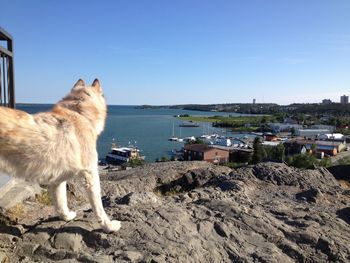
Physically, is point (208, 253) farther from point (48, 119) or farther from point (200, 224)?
point (48, 119)

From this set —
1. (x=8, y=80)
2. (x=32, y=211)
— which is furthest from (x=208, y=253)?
(x=8, y=80)

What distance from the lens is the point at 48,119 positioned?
399 cm

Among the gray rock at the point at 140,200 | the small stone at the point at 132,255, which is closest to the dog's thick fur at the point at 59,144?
the small stone at the point at 132,255

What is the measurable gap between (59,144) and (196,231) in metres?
1.95

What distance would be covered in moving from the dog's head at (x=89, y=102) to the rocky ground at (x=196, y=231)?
2.67 ft

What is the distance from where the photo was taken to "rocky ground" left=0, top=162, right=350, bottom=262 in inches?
157

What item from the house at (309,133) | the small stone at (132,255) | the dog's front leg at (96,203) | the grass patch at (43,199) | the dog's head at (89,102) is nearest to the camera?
the small stone at (132,255)

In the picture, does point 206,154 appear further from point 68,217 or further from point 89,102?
point 89,102

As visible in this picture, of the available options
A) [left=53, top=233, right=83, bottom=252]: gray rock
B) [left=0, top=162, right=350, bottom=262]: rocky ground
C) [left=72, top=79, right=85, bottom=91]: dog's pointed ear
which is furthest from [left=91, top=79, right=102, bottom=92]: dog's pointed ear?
[left=53, top=233, right=83, bottom=252]: gray rock

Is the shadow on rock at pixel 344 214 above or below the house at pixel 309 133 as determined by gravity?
above

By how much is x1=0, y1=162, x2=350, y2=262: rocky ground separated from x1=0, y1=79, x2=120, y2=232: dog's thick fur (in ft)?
0.87

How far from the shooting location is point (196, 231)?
453cm

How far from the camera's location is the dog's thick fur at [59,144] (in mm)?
3707

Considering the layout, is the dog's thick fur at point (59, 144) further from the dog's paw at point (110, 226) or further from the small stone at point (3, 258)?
the small stone at point (3, 258)
